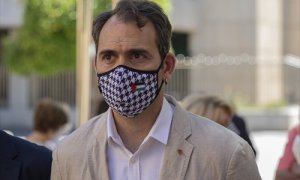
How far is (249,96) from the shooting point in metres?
23.8

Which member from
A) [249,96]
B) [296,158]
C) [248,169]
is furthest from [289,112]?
[248,169]

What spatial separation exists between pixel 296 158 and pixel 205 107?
31.7 inches

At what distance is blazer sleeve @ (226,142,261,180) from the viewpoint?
2.83 m

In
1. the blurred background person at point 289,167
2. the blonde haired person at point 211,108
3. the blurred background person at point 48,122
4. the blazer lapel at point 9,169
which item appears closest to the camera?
the blazer lapel at point 9,169

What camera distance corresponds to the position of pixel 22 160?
A: 126 inches

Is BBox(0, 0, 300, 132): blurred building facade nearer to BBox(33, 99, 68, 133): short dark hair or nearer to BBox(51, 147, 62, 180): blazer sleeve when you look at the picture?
BBox(33, 99, 68, 133): short dark hair

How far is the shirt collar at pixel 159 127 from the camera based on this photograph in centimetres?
286

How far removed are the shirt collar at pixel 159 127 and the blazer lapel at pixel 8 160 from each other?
1.62ft

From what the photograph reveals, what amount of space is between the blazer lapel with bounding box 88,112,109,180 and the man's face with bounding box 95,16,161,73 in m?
0.25

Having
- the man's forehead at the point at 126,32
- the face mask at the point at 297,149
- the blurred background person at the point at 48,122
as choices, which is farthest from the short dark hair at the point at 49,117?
the man's forehead at the point at 126,32

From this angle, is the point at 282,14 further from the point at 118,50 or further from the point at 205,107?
the point at 118,50

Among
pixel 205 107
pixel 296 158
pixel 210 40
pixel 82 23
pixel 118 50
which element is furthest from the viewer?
pixel 210 40

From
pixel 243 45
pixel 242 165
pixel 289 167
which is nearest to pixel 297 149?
pixel 289 167

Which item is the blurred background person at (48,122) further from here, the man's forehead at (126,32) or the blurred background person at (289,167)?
the man's forehead at (126,32)
